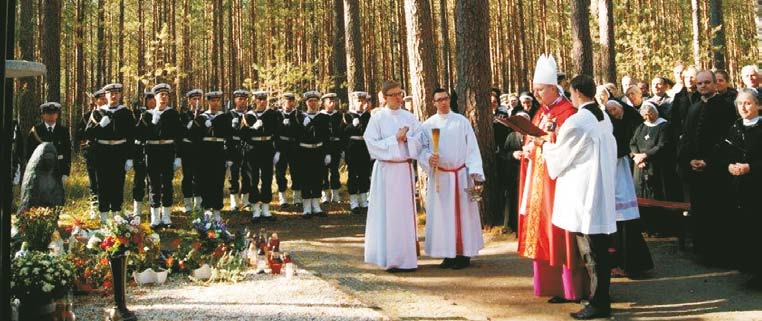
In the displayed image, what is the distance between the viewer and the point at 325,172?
50.0 feet

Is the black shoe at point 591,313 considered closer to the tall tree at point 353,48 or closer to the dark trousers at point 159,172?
the dark trousers at point 159,172

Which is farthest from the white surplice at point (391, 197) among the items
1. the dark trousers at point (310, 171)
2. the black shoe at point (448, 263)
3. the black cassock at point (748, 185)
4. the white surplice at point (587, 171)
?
the dark trousers at point (310, 171)

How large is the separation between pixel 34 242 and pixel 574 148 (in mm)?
5989

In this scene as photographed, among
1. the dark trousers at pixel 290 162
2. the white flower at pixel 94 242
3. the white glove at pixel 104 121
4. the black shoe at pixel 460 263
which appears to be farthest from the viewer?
the dark trousers at pixel 290 162

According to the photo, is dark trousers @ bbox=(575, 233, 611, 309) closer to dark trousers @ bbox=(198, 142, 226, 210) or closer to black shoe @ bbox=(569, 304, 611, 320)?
black shoe @ bbox=(569, 304, 611, 320)

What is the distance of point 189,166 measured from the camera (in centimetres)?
1308

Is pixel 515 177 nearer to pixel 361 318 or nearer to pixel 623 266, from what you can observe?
pixel 623 266

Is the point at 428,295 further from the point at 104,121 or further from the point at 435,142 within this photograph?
the point at 104,121

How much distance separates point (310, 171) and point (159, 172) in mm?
2917

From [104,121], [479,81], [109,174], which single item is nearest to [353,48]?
[479,81]

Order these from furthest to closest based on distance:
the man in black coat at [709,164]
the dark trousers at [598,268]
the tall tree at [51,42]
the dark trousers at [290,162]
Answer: the tall tree at [51,42] → the dark trousers at [290,162] → the man in black coat at [709,164] → the dark trousers at [598,268]

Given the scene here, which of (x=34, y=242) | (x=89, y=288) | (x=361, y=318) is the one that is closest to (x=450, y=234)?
(x=361, y=318)

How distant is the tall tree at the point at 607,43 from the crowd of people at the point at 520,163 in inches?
165

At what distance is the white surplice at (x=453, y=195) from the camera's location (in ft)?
27.9
